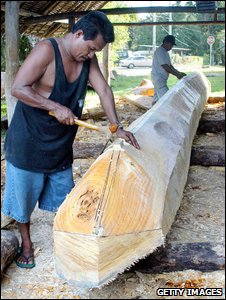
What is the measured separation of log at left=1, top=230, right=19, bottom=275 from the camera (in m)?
2.86

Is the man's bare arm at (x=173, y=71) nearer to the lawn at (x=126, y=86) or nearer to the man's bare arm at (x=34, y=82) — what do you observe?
the lawn at (x=126, y=86)

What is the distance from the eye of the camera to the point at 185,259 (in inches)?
108

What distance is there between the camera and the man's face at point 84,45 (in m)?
2.65

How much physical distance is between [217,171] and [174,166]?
83.3 inches

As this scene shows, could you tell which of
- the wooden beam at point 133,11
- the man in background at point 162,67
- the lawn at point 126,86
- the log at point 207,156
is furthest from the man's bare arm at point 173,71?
the lawn at point 126,86

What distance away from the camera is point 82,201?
230 cm

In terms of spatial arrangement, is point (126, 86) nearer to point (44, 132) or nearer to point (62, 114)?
point (44, 132)

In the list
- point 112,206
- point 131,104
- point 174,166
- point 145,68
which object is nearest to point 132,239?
point 112,206

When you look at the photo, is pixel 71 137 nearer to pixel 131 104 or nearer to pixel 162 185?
pixel 162 185

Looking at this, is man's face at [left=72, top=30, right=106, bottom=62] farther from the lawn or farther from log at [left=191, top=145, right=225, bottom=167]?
the lawn

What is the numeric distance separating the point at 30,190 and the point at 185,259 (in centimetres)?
113

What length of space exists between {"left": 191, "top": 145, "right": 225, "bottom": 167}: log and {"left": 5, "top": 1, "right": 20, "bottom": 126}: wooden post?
7.63 ft

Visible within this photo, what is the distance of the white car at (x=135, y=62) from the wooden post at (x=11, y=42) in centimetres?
2186

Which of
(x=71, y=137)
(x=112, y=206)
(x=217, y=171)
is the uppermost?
(x=71, y=137)
